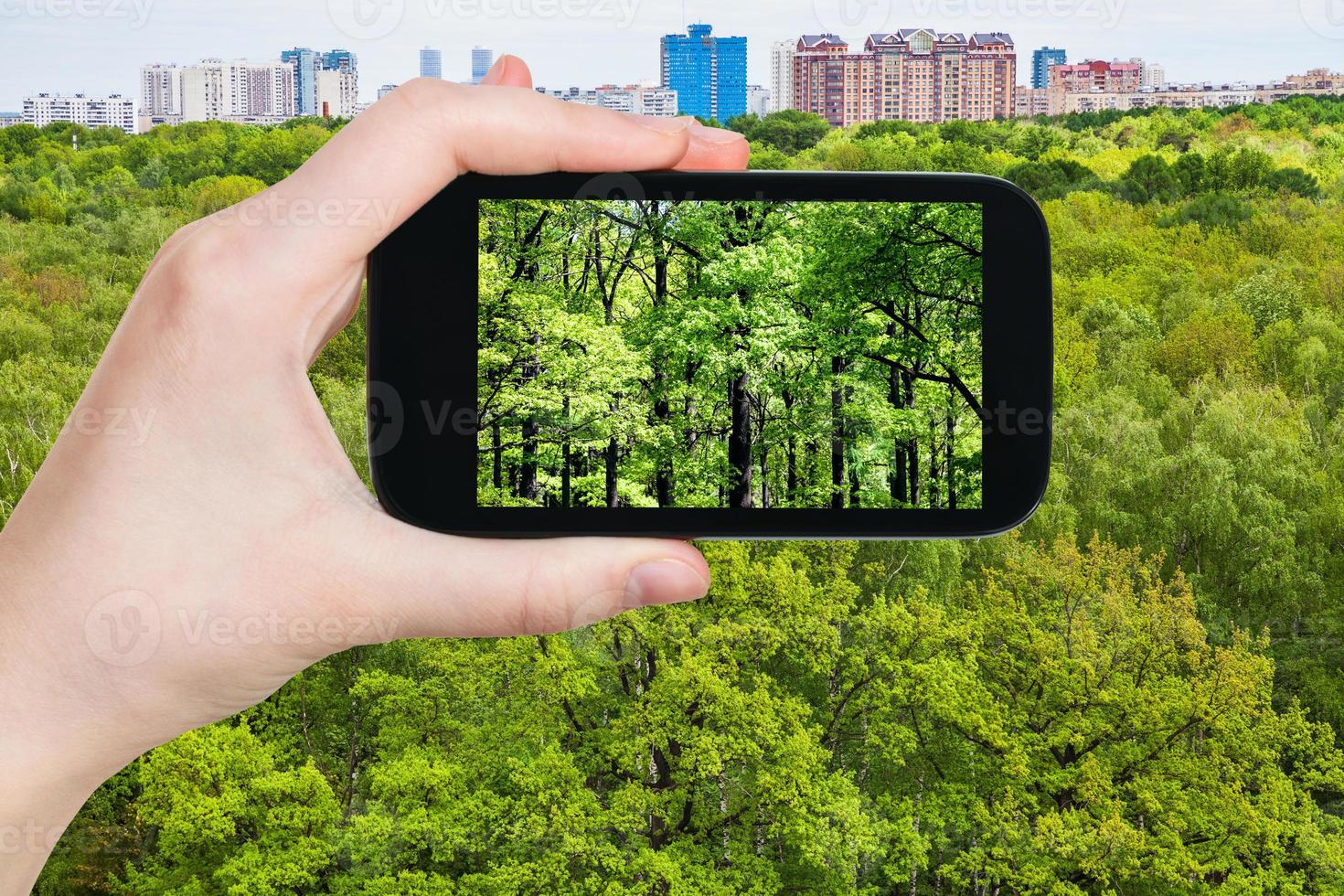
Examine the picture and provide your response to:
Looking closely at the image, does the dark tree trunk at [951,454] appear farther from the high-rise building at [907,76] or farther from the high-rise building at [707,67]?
the high-rise building at [707,67]

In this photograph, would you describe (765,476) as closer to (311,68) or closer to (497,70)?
(497,70)

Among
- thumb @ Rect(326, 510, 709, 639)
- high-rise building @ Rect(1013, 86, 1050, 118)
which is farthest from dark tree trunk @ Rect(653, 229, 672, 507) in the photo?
high-rise building @ Rect(1013, 86, 1050, 118)

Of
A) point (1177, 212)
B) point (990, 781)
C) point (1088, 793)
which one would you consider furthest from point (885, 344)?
point (1177, 212)

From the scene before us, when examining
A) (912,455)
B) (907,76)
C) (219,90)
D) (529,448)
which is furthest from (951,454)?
(219,90)

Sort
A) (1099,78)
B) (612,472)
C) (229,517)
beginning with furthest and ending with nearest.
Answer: (1099,78) → (612,472) → (229,517)

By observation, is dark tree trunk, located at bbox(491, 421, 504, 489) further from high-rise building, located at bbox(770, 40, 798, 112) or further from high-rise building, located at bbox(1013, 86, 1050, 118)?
high-rise building, located at bbox(1013, 86, 1050, 118)
